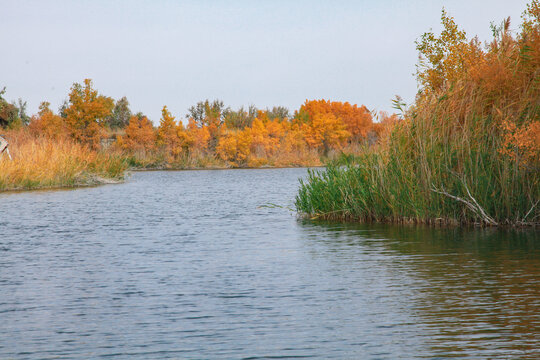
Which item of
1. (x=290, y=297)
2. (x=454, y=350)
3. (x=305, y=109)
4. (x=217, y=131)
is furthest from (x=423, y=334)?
(x=305, y=109)

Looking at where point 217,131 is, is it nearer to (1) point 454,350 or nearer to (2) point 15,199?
(2) point 15,199

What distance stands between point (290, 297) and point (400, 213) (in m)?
7.09

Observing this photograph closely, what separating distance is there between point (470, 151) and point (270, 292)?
652 cm

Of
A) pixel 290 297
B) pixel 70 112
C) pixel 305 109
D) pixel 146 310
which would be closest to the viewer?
pixel 146 310

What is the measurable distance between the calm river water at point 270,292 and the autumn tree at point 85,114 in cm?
4197

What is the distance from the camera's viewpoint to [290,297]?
8.52 m

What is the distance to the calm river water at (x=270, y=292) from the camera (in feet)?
21.0

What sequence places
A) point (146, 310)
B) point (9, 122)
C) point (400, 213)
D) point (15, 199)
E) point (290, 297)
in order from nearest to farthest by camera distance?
point (146, 310)
point (290, 297)
point (400, 213)
point (15, 199)
point (9, 122)

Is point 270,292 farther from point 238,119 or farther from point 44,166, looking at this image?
point 238,119

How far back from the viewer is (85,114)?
57312 millimetres

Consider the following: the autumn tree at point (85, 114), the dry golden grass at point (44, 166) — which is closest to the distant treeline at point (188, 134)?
the autumn tree at point (85, 114)

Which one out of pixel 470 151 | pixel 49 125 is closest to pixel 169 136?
pixel 49 125

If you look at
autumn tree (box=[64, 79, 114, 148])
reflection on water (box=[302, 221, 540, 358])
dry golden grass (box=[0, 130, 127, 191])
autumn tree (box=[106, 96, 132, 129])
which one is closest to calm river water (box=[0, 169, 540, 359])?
reflection on water (box=[302, 221, 540, 358])

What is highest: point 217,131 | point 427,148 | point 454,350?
point 217,131
